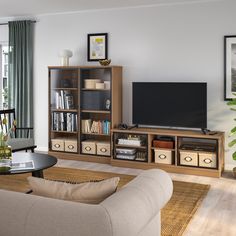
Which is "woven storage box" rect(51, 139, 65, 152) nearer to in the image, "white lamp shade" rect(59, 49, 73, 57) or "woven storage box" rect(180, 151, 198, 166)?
"white lamp shade" rect(59, 49, 73, 57)

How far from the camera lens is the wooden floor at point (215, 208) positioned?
3127 millimetres

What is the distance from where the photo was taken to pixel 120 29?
5.91 metres

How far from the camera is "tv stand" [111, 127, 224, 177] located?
4.98 meters

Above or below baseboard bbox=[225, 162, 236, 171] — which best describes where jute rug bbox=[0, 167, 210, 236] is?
below

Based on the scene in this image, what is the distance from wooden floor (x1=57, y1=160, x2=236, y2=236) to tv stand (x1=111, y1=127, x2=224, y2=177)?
0.15 m

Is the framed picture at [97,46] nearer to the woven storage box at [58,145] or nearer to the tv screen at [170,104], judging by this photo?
the tv screen at [170,104]

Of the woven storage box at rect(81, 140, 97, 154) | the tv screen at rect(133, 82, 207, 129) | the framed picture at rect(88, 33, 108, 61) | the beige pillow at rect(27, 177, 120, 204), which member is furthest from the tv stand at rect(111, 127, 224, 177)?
the beige pillow at rect(27, 177, 120, 204)

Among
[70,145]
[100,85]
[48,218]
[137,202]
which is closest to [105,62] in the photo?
[100,85]

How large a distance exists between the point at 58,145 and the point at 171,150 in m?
2.04

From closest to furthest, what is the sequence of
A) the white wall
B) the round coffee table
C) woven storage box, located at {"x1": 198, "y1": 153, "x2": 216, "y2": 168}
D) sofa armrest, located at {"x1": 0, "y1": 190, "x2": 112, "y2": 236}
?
sofa armrest, located at {"x1": 0, "y1": 190, "x2": 112, "y2": 236} < the round coffee table < woven storage box, located at {"x1": 198, "y1": 153, "x2": 216, "y2": 168} < the white wall

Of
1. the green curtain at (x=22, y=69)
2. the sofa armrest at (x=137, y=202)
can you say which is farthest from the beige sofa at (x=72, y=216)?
the green curtain at (x=22, y=69)

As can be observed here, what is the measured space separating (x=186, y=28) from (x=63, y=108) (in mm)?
2408

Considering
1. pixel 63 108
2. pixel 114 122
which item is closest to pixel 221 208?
pixel 114 122

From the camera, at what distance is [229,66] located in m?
5.21
